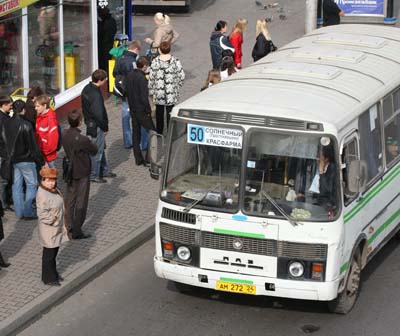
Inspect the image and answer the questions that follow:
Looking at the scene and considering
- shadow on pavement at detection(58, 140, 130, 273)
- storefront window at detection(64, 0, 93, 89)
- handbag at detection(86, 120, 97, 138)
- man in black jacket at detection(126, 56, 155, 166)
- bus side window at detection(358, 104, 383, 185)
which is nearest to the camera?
bus side window at detection(358, 104, 383, 185)

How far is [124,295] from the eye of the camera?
41.9ft

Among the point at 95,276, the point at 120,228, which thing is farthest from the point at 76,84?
the point at 95,276

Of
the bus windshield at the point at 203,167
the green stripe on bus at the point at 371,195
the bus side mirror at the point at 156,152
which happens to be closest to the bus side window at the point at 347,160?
the green stripe on bus at the point at 371,195

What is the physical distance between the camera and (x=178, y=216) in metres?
11.8

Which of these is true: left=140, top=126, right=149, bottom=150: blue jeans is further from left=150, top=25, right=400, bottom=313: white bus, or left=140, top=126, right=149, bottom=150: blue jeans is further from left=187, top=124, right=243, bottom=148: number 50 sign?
left=187, top=124, right=243, bottom=148: number 50 sign

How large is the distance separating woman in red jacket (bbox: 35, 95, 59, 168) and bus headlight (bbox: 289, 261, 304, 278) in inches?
180

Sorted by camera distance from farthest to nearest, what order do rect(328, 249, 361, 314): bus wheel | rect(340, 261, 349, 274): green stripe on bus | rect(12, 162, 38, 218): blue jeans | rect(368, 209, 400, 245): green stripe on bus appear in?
rect(12, 162, 38, 218): blue jeans
rect(368, 209, 400, 245): green stripe on bus
rect(328, 249, 361, 314): bus wheel
rect(340, 261, 349, 274): green stripe on bus

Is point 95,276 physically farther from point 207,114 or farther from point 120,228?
point 207,114

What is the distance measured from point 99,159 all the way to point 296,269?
18.7 feet

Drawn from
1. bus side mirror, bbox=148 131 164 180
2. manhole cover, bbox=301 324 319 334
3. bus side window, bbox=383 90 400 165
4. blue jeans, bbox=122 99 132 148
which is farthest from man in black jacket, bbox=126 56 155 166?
manhole cover, bbox=301 324 319 334

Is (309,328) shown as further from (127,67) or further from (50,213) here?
(127,67)

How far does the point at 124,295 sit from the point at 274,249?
7.46 ft

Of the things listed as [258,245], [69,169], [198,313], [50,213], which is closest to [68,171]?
[69,169]

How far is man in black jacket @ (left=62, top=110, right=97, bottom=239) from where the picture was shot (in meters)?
13.8
